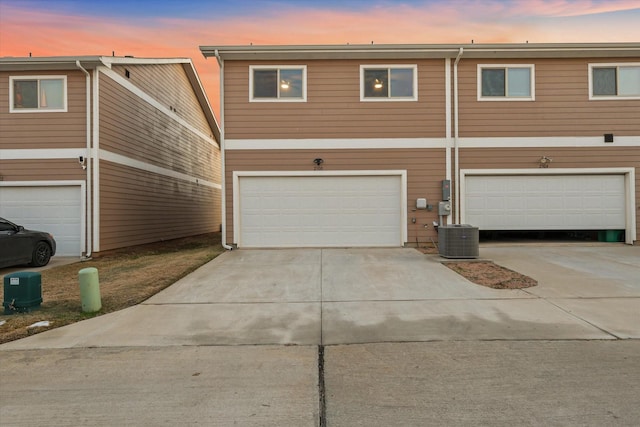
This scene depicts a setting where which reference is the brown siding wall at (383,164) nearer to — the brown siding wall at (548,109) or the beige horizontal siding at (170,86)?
the brown siding wall at (548,109)

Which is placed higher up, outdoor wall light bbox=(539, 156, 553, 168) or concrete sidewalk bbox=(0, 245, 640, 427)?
outdoor wall light bbox=(539, 156, 553, 168)

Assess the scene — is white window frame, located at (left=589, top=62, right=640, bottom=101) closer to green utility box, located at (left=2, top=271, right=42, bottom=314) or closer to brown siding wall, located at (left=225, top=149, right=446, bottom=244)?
brown siding wall, located at (left=225, top=149, right=446, bottom=244)

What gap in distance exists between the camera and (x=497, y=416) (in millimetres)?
2787

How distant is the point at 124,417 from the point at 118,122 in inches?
471

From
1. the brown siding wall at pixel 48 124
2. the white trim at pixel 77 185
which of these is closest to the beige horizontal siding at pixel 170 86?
the brown siding wall at pixel 48 124

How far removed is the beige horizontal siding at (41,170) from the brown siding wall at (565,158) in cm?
1159

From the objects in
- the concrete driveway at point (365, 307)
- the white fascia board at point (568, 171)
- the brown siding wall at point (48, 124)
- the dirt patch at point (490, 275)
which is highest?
the brown siding wall at point (48, 124)

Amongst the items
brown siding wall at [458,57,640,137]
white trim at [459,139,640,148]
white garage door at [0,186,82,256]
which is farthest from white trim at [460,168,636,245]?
white garage door at [0,186,82,256]

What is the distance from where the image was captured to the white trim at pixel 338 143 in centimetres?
1161

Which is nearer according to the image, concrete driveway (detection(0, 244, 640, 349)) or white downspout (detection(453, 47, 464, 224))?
concrete driveway (detection(0, 244, 640, 349))

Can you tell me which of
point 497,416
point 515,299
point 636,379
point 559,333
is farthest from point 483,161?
point 497,416

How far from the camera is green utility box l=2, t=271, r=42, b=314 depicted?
5.41 m

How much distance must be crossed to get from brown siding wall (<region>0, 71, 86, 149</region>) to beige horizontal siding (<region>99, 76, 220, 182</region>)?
1.94 ft

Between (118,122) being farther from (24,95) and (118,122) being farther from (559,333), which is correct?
(559,333)
